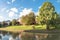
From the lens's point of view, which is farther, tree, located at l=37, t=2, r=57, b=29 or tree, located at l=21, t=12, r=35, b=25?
tree, located at l=21, t=12, r=35, b=25

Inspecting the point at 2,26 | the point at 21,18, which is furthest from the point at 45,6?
the point at 2,26

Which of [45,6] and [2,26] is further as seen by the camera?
[2,26]

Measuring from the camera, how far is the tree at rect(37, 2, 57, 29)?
28469mm

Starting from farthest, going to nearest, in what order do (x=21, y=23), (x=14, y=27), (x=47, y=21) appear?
(x=21, y=23) → (x=14, y=27) → (x=47, y=21)

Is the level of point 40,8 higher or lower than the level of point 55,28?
higher

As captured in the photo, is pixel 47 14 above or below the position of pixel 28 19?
above

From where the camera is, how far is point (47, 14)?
95.3 feet

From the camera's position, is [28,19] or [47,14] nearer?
[47,14]

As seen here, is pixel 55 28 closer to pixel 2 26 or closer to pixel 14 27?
pixel 14 27

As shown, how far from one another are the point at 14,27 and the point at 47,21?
6826 mm

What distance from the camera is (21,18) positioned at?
33.1 metres

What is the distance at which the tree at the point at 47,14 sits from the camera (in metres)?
28.5

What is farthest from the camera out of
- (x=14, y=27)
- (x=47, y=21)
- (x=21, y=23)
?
(x=21, y=23)

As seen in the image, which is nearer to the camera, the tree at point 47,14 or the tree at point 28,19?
the tree at point 47,14
